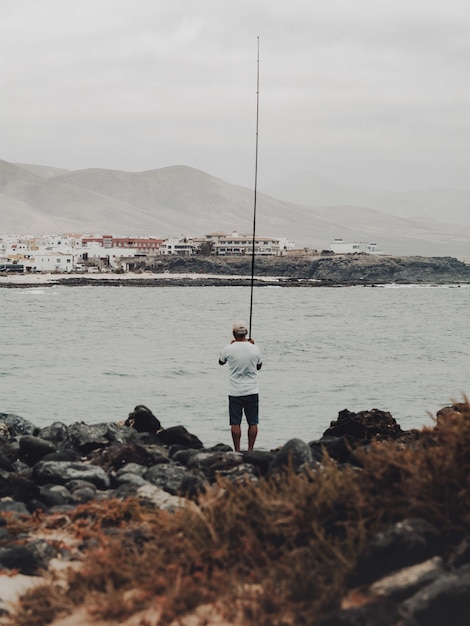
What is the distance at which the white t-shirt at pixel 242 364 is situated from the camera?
10.3 metres

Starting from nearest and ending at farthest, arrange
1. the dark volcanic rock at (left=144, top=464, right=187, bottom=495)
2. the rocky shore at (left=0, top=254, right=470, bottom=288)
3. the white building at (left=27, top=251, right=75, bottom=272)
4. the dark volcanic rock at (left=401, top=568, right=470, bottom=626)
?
the dark volcanic rock at (left=401, top=568, right=470, bottom=626) < the dark volcanic rock at (left=144, top=464, right=187, bottom=495) < the white building at (left=27, top=251, right=75, bottom=272) < the rocky shore at (left=0, top=254, right=470, bottom=288)

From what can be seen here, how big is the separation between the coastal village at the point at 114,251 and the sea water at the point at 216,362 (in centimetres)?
6536

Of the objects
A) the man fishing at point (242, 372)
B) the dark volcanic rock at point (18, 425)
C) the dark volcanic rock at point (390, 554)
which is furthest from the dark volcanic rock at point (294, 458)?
the dark volcanic rock at point (18, 425)

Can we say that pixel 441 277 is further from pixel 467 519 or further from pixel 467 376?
pixel 467 519

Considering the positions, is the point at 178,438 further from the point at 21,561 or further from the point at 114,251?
the point at 114,251

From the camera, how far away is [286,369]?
33.2 metres

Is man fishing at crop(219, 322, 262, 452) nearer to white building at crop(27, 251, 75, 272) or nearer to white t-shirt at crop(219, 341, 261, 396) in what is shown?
white t-shirt at crop(219, 341, 261, 396)

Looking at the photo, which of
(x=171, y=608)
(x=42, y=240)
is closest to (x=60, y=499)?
(x=171, y=608)

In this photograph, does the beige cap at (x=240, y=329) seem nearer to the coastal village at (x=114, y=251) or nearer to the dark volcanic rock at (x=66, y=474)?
the dark volcanic rock at (x=66, y=474)

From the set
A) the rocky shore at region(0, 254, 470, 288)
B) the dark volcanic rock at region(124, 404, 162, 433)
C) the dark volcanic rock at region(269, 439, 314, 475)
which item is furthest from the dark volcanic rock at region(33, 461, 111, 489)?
the rocky shore at region(0, 254, 470, 288)

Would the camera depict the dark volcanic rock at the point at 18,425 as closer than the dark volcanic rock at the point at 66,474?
No

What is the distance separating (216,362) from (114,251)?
13458cm

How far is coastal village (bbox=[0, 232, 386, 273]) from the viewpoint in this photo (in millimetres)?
150250

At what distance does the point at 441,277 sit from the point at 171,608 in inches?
6180
